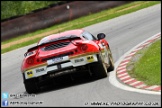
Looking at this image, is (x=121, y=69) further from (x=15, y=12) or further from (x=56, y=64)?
(x=15, y=12)

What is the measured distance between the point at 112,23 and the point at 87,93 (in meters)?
15.1

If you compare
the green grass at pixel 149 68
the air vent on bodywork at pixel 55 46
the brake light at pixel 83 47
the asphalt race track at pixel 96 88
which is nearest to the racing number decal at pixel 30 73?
the asphalt race track at pixel 96 88

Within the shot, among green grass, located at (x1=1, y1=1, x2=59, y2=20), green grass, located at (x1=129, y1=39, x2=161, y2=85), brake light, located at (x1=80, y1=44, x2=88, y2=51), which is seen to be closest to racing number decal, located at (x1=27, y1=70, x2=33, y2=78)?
brake light, located at (x1=80, y1=44, x2=88, y2=51)

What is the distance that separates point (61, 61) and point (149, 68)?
2.09 m

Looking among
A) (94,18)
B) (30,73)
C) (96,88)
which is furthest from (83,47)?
(94,18)

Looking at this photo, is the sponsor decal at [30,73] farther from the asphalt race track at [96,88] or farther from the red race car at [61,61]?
the asphalt race track at [96,88]

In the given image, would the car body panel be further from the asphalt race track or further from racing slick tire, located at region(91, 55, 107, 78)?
the asphalt race track

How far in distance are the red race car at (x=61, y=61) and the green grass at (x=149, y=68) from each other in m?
0.86

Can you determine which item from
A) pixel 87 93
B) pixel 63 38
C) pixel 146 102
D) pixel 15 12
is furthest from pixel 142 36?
pixel 15 12

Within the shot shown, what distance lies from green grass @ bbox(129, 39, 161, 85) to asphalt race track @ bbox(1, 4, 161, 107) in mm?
702

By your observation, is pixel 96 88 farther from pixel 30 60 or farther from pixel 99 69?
pixel 30 60

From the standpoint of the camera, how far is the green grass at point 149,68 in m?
10.3

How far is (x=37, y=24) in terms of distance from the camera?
30.0m

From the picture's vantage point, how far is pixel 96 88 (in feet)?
34.0
